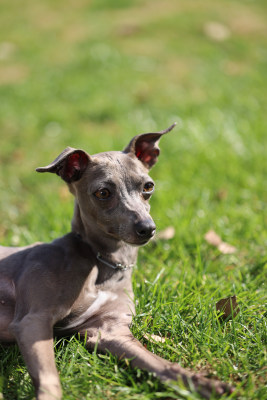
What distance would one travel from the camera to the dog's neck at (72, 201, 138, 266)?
2875 millimetres

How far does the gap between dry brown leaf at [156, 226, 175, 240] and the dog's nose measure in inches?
54.3

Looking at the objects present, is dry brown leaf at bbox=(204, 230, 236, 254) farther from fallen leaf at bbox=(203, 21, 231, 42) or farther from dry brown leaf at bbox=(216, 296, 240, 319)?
fallen leaf at bbox=(203, 21, 231, 42)

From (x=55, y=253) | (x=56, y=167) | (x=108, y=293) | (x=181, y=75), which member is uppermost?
(x=56, y=167)

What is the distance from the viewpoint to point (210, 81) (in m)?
7.71

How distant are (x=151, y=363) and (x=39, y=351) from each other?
569 mm

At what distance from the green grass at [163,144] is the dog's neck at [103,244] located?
0.34 meters

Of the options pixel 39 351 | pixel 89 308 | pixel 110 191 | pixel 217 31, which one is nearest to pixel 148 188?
pixel 110 191

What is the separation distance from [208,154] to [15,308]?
3318 mm

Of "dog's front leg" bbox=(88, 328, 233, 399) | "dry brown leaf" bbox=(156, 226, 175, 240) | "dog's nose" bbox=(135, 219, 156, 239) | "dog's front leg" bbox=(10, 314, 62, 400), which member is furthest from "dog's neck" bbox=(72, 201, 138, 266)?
"dry brown leaf" bbox=(156, 226, 175, 240)

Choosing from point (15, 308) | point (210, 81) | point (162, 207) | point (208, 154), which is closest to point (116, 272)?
point (15, 308)

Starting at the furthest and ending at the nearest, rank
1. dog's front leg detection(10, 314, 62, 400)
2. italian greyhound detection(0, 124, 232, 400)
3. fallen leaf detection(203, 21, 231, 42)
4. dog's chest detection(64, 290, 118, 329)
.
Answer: fallen leaf detection(203, 21, 231, 42) < dog's chest detection(64, 290, 118, 329) < italian greyhound detection(0, 124, 232, 400) < dog's front leg detection(10, 314, 62, 400)

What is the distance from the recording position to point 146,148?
10.6 feet

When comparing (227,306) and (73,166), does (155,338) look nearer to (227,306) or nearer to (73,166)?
(227,306)

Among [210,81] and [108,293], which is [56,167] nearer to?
[108,293]
